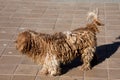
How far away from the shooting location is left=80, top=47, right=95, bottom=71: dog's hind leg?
7.43m

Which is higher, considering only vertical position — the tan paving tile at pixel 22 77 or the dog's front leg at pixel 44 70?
the dog's front leg at pixel 44 70

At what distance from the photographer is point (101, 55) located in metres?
8.34

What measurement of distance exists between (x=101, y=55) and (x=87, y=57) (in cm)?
94

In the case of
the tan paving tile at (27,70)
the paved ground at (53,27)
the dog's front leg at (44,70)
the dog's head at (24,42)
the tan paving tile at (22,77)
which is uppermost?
the dog's head at (24,42)

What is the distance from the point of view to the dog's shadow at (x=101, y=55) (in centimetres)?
780

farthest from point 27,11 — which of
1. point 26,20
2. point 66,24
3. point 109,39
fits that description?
point 109,39

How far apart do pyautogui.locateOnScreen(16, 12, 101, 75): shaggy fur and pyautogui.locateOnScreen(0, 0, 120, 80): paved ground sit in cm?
30

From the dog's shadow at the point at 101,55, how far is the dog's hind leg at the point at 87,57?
0.92 feet

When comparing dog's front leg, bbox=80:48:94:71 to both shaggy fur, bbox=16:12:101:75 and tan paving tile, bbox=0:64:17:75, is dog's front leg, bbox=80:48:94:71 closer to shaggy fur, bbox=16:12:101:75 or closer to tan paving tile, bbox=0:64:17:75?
shaggy fur, bbox=16:12:101:75

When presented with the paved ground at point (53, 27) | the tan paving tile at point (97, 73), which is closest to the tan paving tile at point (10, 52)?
the paved ground at point (53, 27)

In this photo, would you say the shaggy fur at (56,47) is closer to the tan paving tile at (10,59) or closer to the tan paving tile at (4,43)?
the tan paving tile at (10,59)

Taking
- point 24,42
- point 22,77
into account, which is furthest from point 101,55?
point 24,42

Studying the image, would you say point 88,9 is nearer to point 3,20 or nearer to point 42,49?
point 3,20

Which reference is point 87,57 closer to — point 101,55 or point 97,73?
point 97,73
